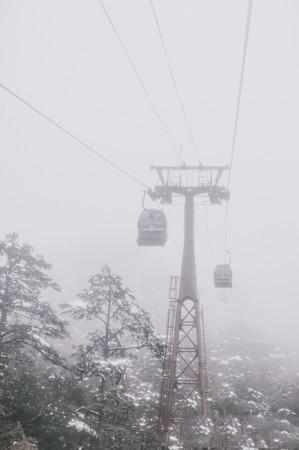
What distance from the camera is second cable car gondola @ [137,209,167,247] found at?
1574 centimetres

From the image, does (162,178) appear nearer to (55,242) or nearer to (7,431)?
(7,431)

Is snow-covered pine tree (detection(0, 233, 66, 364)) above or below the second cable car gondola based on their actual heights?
below

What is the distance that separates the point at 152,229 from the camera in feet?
51.7

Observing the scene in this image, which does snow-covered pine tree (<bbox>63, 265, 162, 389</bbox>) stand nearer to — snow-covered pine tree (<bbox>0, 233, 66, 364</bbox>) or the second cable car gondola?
snow-covered pine tree (<bbox>0, 233, 66, 364</bbox>)

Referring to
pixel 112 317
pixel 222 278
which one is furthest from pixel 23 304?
pixel 222 278

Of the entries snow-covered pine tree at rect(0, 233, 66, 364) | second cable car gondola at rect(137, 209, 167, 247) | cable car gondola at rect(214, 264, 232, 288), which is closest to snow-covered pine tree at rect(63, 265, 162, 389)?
snow-covered pine tree at rect(0, 233, 66, 364)

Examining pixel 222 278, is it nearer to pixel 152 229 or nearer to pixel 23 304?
pixel 152 229

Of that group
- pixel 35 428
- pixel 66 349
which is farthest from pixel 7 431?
pixel 66 349

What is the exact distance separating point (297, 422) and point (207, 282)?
59873mm

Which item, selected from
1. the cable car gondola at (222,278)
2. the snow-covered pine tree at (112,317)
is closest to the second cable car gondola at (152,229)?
the snow-covered pine tree at (112,317)

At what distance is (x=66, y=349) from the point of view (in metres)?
39.7

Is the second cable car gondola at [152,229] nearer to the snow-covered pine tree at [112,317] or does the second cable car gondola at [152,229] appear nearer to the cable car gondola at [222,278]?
the snow-covered pine tree at [112,317]

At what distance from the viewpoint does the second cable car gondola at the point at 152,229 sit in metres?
15.7

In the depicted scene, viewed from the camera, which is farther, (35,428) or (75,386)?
(75,386)
